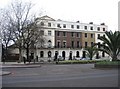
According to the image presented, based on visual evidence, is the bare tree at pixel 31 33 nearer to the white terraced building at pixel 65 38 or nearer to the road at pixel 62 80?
the white terraced building at pixel 65 38

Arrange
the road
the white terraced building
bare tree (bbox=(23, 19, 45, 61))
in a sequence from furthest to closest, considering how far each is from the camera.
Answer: the white terraced building
bare tree (bbox=(23, 19, 45, 61))
the road

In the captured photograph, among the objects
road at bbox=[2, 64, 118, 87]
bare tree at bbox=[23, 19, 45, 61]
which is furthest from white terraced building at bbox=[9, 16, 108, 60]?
road at bbox=[2, 64, 118, 87]

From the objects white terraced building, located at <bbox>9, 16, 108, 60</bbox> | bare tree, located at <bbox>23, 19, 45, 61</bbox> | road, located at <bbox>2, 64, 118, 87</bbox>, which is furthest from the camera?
white terraced building, located at <bbox>9, 16, 108, 60</bbox>

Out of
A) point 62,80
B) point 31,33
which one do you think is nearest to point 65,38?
point 31,33

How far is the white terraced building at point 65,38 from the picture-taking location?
90.5 metres

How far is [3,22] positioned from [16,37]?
16.9 feet

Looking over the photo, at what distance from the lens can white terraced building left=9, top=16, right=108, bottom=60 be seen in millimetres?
90500

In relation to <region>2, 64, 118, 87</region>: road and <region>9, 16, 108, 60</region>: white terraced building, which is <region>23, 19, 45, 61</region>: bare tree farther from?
<region>2, 64, 118, 87</region>: road

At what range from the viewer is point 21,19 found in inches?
2386

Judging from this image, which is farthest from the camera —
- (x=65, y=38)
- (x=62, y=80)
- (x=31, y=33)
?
(x=65, y=38)

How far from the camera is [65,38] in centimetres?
A: 9531

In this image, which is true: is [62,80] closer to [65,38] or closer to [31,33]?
[31,33]

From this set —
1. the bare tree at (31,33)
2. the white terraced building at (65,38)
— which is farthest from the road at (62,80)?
the white terraced building at (65,38)

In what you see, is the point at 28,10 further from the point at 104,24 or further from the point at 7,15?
the point at 104,24
